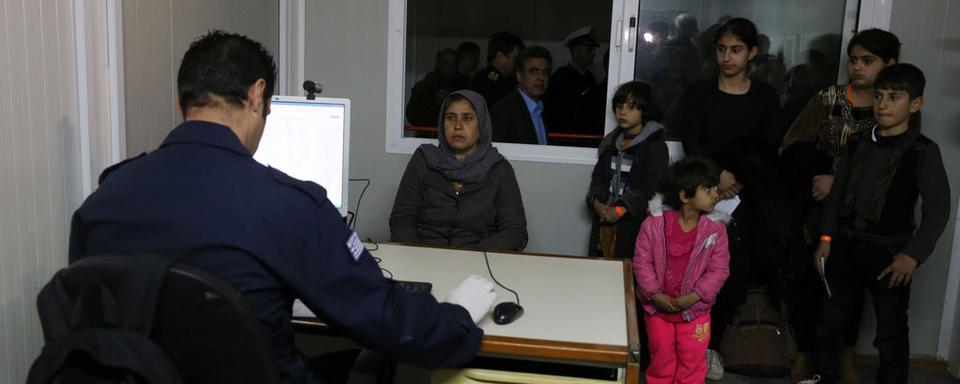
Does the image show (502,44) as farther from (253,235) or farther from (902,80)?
(253,235)

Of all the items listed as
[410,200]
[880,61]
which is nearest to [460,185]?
[410,200]

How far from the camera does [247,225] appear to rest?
3.67ft

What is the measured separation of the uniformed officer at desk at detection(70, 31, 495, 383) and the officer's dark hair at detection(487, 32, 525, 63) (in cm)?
230

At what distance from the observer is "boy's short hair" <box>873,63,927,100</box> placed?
96.5 inches

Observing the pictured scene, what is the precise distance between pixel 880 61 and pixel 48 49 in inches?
104

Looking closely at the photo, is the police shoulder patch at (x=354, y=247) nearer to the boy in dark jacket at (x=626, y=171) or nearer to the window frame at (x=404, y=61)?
the boy in dark jacket at (x=626, y=171)

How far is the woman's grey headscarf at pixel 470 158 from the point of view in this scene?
264 cm

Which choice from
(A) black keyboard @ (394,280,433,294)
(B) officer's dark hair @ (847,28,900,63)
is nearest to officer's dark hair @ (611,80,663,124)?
(B) officer's dark hair @ (847,28,900,63)

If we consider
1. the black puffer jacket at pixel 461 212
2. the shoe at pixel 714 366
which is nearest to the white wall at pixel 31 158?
the black puffer jacket at pixel 461 212

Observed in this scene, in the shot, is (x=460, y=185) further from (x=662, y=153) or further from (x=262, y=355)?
(x=262, y=355)

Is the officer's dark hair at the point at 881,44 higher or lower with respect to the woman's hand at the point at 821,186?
higher

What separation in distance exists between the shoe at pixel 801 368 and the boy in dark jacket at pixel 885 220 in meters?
0.18

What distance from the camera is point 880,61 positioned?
2.71 meters

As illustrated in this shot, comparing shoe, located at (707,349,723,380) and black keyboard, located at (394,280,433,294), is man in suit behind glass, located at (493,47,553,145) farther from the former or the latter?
black keyboard, located at (394,280,433,294)
